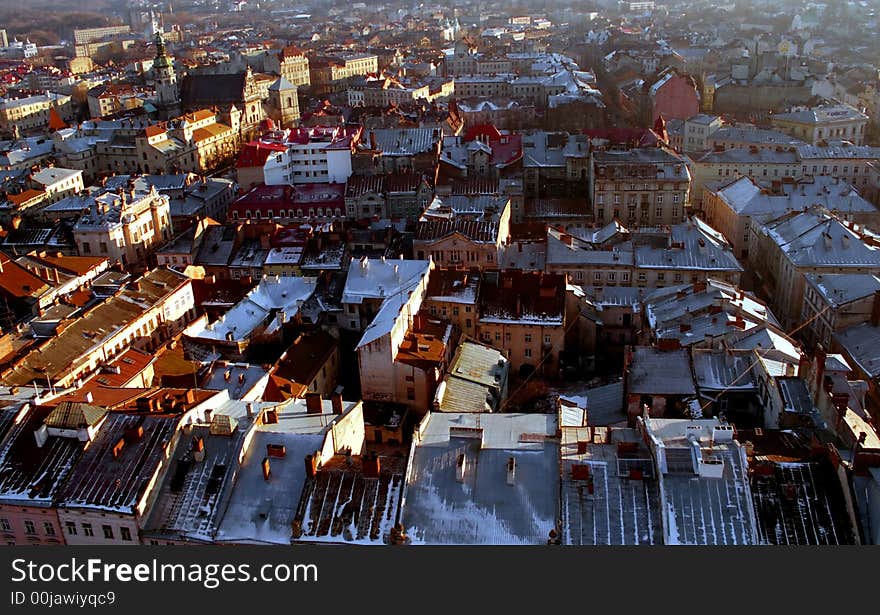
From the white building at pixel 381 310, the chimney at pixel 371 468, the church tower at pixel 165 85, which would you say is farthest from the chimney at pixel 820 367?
the church tower at pixel 165 85

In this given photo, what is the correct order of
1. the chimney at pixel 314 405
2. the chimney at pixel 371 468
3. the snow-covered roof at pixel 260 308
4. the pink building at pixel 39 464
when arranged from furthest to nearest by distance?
the snow-covered roof at pixel 260 308, the chimney at pixel 314 405, the chimney at pixel 371 468, the pink building at pixel 39 464

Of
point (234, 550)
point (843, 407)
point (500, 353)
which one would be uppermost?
point (234, 550)

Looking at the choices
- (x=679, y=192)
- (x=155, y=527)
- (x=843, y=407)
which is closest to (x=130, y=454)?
(x=155, y=527)

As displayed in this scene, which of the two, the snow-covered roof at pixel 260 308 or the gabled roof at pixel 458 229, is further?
the gabled roof at pixel 458 229

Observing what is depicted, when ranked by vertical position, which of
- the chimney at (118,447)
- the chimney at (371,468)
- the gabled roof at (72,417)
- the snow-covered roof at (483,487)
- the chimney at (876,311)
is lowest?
the chimney at (876,311)

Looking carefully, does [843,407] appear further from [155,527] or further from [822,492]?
[155,527]

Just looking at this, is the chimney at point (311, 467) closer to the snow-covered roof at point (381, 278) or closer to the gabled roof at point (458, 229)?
the snow-covered roof at point (381, 278)

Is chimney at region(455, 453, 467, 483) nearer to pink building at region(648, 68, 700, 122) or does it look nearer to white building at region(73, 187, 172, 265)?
white building at region(73, 187, 172, 265)
